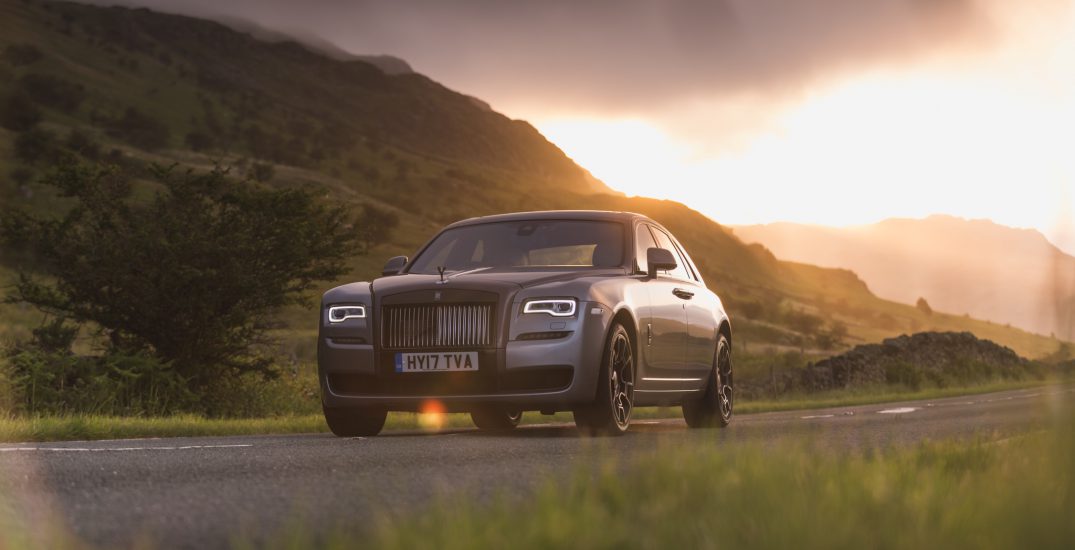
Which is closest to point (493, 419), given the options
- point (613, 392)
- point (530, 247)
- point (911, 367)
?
point (530, 247)

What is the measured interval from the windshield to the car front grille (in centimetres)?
106

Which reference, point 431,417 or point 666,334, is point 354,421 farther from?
point 431,417

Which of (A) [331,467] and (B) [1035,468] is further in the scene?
(A) [331,467]

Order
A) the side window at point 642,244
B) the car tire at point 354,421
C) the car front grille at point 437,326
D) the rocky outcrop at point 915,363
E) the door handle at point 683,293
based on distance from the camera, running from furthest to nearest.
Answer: the rocky outcrop at point 915,363
the door handle at point 683,293
the side window at point 642,244
the car tire at point 354,421
the car front grille at point 437,326

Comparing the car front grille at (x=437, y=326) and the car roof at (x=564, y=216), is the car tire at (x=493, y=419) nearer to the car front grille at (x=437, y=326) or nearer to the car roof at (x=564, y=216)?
the car roof at (x=564, y=216)

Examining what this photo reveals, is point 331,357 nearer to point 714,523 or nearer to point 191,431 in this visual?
point 191,431

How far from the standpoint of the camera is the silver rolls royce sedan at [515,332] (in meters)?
8.85

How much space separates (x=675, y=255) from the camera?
11633mm

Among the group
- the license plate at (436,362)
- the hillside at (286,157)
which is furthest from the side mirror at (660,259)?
the hillside at (286,157)

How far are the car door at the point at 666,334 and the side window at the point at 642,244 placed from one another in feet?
0.23

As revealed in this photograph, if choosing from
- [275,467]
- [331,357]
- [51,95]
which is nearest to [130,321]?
[331,357]

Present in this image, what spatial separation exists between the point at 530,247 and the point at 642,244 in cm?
107

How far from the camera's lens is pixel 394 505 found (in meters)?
4.55

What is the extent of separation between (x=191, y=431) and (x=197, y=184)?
12577mm
